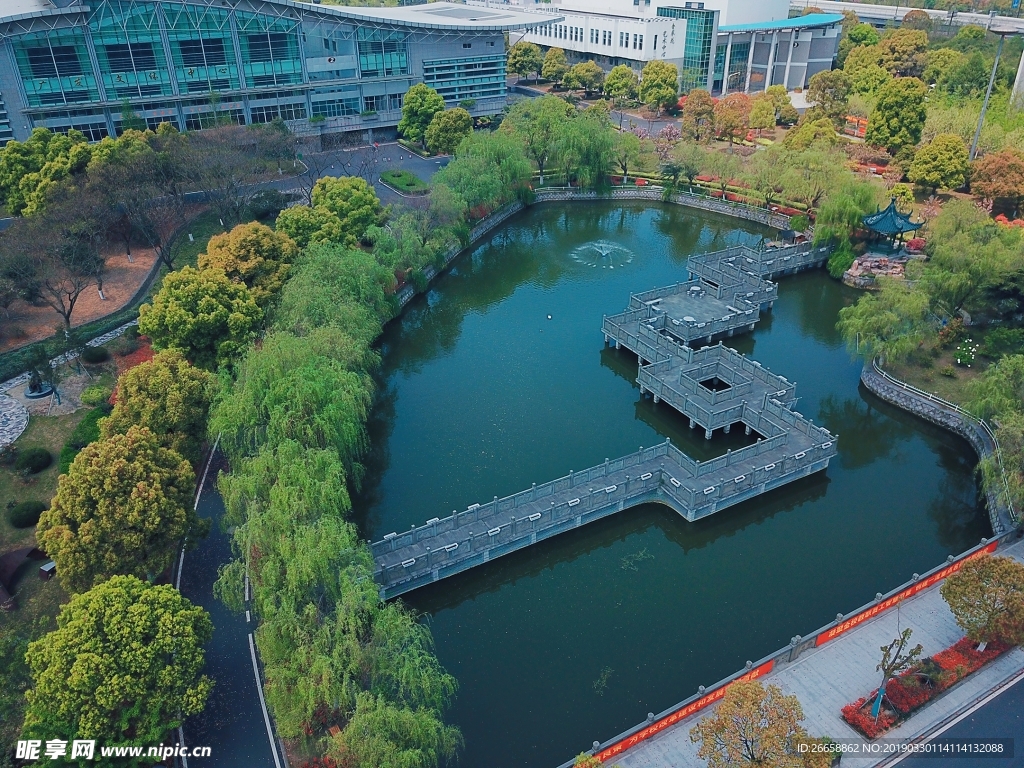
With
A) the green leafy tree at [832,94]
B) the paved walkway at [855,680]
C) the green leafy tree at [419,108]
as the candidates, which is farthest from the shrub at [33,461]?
the green leafy tree at [832,94]

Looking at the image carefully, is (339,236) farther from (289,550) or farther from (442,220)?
(289,550)

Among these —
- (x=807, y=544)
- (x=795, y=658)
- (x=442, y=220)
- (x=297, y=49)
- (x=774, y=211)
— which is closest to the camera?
(x=795, y=658)

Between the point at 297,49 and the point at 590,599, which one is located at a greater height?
the point at 297,49

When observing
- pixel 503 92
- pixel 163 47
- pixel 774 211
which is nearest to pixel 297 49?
pixel 163 47

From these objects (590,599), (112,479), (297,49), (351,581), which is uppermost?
(297,49)

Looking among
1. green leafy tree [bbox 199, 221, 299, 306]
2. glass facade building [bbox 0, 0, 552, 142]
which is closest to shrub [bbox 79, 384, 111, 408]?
green leafy tree [bbox 199, 221, 299, 306]

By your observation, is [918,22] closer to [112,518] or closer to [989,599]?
[989,599]

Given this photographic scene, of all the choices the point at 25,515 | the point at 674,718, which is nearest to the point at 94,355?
the point at 25,515
